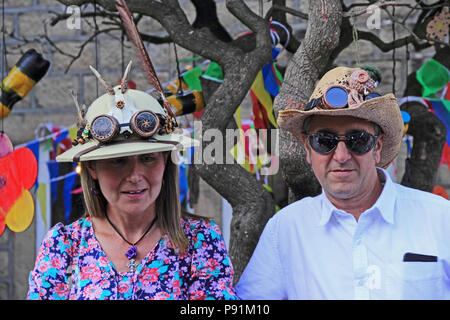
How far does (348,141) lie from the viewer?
2.29 m

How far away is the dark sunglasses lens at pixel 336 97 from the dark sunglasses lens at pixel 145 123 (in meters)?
0.63

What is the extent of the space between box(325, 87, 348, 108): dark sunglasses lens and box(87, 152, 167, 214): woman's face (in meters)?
0.65

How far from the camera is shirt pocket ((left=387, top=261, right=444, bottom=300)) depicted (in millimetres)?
2188

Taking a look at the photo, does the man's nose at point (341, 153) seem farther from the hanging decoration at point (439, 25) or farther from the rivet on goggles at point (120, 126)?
the hanging decoration at point (439, 25)

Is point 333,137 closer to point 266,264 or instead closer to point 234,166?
point 266,264

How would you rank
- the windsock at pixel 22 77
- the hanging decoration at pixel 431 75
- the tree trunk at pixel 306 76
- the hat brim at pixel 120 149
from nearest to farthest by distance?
the hat brim at pixel 120 149
the tree trunk at pixel 306 76
the hanging decoration at pixel 431 75
the windsock at pixel 22 77

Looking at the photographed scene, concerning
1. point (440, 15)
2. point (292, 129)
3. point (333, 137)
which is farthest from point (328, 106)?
point (440, 15)

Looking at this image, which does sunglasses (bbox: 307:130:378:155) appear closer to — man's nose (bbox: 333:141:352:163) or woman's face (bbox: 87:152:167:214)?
man's nose (bbox: 333:141:352:163)

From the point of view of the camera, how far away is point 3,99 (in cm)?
394

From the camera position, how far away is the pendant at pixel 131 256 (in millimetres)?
2200

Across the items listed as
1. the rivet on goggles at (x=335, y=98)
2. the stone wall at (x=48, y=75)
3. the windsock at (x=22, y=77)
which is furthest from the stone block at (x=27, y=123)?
the rivet on goggles at (x=335, y=98)

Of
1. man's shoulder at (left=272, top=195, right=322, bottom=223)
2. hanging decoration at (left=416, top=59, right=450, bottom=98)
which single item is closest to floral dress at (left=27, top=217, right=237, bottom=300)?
man's shoulder at (left=272, top=195, right=322, bottom=223)

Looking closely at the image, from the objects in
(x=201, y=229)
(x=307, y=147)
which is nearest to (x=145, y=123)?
(x=201, y=229)
